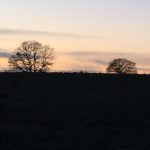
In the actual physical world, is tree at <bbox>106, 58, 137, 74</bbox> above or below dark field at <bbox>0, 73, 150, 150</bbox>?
above

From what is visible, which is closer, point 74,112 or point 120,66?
point 74,112

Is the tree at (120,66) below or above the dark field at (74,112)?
above

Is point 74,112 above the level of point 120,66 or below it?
below

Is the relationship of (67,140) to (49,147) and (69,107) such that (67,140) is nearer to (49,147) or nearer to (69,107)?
(49,147)

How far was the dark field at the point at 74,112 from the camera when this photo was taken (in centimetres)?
2650

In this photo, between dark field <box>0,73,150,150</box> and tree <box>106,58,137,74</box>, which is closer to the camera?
dark field <box>0,73,150,150</box>

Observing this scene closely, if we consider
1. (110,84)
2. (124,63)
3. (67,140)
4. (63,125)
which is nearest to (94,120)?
(63,125)

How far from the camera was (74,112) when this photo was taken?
104 feet

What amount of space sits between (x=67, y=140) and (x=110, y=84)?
11813mm

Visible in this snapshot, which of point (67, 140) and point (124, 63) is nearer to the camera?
point (67, 140)

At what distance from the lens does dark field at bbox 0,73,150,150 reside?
26500 millimetres

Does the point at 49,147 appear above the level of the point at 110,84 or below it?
below

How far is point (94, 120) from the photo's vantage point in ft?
99.7

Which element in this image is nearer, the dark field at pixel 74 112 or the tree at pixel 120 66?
the dark field at pixel 74 112
